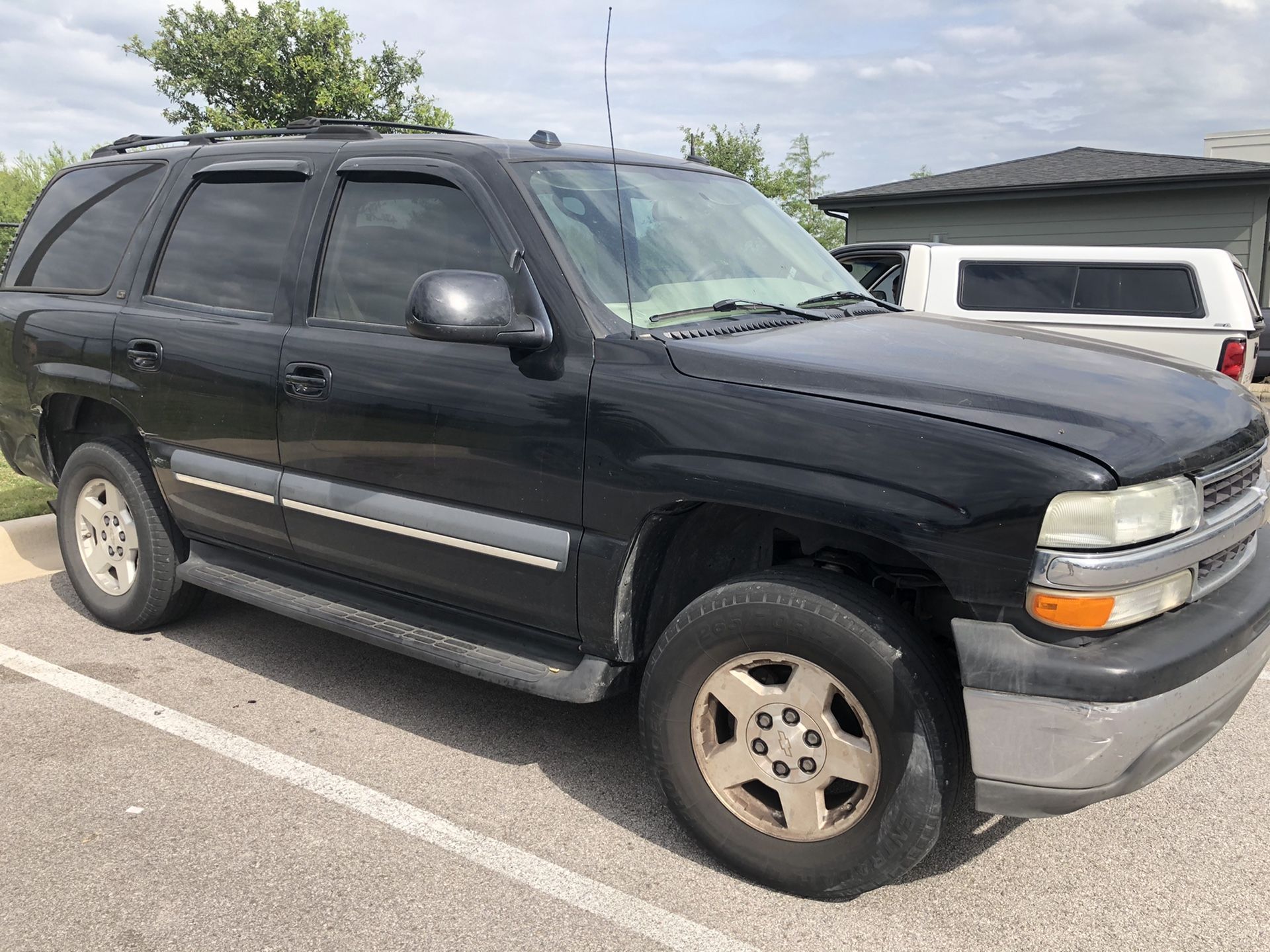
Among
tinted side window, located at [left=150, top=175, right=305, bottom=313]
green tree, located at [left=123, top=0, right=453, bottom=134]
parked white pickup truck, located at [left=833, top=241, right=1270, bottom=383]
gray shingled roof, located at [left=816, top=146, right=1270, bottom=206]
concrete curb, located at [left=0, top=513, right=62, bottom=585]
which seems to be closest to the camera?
tinted side window, located at [left=150, top=175, right=305, bottom=313]

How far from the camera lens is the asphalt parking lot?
8.75 feet

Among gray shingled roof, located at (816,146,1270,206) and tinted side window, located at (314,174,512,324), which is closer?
tinted side window, located at (314,174,512,324)

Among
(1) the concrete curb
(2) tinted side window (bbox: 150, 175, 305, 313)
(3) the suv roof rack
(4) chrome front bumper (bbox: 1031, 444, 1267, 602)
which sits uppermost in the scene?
(3) the suv roof rack

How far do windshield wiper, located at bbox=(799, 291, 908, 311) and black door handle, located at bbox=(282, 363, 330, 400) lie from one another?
1.66 meters

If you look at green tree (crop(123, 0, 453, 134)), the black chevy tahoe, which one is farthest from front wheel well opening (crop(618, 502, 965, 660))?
green tree (crop(123, 0, 453, 134))

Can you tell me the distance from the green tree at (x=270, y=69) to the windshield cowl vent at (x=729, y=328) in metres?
23.5

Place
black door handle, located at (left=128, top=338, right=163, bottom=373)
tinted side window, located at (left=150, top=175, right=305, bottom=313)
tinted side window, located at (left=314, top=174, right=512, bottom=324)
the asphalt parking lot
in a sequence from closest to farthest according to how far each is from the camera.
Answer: the asphalt parking lot → tinted side window, located at (left=314, top=174, right=512, bottom=324) → tinted side window, located at (left=150, top=175, right=305, bottom=313) → black door handle, located at (left=128, top=338, right=163, bottom=373)

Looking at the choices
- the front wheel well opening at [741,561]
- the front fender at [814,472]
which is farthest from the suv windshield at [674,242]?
the front wheel well opening at [741,561]

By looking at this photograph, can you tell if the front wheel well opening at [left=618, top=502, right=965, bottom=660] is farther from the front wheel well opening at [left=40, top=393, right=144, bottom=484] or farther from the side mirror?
the front wheel well opening at [left=40, top=393, right=144, bottom=484]

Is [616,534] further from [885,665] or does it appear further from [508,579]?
[885,665]

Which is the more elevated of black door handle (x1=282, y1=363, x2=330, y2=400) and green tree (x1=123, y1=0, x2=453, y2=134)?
green tree (x1=123, y1=0, x2=453, y2=134)

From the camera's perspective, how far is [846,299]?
392 centimetres

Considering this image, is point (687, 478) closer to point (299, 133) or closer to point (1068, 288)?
point (299, 133)

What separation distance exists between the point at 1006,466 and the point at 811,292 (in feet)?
5.25
